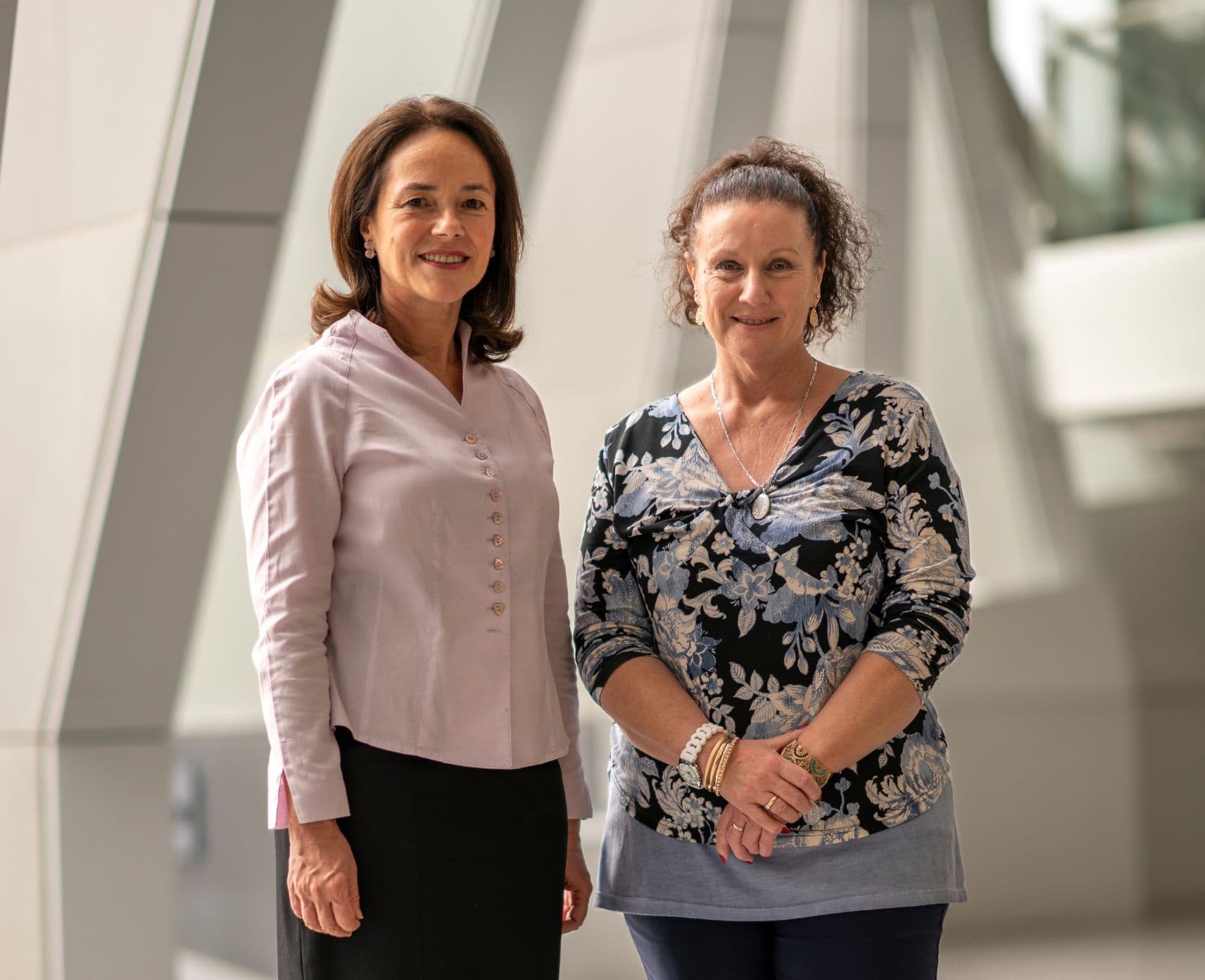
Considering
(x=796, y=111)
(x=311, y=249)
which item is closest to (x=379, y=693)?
(x=311, y=249)

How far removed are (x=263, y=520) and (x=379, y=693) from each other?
0.83 ft

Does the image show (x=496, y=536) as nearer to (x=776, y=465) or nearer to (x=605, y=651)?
(x=605, y=651)

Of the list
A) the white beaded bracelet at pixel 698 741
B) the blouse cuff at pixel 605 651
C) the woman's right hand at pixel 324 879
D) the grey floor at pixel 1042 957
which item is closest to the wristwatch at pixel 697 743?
the white beaded bracelet at pixel 698 741

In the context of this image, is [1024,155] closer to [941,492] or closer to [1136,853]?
[1136,853]

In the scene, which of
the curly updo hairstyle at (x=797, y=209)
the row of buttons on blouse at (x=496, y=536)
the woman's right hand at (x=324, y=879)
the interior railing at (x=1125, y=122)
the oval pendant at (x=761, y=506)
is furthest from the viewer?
the interior railing at (x=1125, y=122)

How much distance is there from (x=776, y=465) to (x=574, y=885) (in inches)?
26.4

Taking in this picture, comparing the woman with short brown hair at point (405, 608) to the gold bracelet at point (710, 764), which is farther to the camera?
the gold bracelet at point (710, 764)

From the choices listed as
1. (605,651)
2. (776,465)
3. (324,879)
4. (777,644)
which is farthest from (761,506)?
(324,879)

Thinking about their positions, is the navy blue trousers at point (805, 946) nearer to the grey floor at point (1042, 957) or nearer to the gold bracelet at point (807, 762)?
the gold bracelet at point (807, 762)

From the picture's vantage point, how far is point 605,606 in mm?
2061

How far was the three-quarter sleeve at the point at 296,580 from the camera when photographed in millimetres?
1688

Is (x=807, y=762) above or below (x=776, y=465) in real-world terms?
below

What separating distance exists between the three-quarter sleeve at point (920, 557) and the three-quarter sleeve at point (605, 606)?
1.10 ft

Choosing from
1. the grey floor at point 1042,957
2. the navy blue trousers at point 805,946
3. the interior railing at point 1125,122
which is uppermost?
the interior railing at point 1125,122
